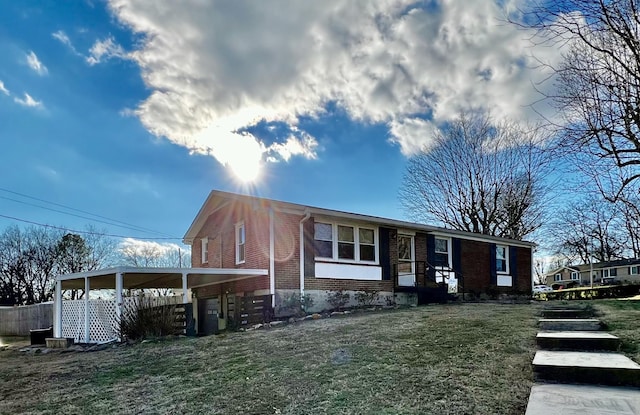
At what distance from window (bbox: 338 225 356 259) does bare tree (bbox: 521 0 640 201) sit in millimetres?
7581

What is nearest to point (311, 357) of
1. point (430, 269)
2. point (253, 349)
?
point (253, 349)

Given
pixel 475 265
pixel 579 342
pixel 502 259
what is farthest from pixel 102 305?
pixel 502 259

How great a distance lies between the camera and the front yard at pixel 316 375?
14.6 ft

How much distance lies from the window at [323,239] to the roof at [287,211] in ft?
1.96

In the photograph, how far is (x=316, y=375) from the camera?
553 cm

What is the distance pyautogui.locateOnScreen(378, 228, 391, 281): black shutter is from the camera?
1631cm

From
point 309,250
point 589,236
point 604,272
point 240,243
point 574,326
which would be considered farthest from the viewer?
point 604,272

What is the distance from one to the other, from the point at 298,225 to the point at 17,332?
21.4 meters

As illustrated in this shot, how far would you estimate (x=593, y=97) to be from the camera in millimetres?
9289

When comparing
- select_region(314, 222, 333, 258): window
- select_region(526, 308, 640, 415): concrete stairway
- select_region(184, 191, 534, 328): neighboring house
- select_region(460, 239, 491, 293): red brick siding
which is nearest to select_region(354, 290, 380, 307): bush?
select_region(184, 191, 534, 328): neighboring house

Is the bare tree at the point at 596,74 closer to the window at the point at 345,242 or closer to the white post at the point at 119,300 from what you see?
the window at the point at 345,242

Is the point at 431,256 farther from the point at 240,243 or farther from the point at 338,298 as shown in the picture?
the point at 240,243

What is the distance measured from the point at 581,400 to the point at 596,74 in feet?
25.6

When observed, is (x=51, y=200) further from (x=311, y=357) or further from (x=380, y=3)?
(x=311, y=357)
